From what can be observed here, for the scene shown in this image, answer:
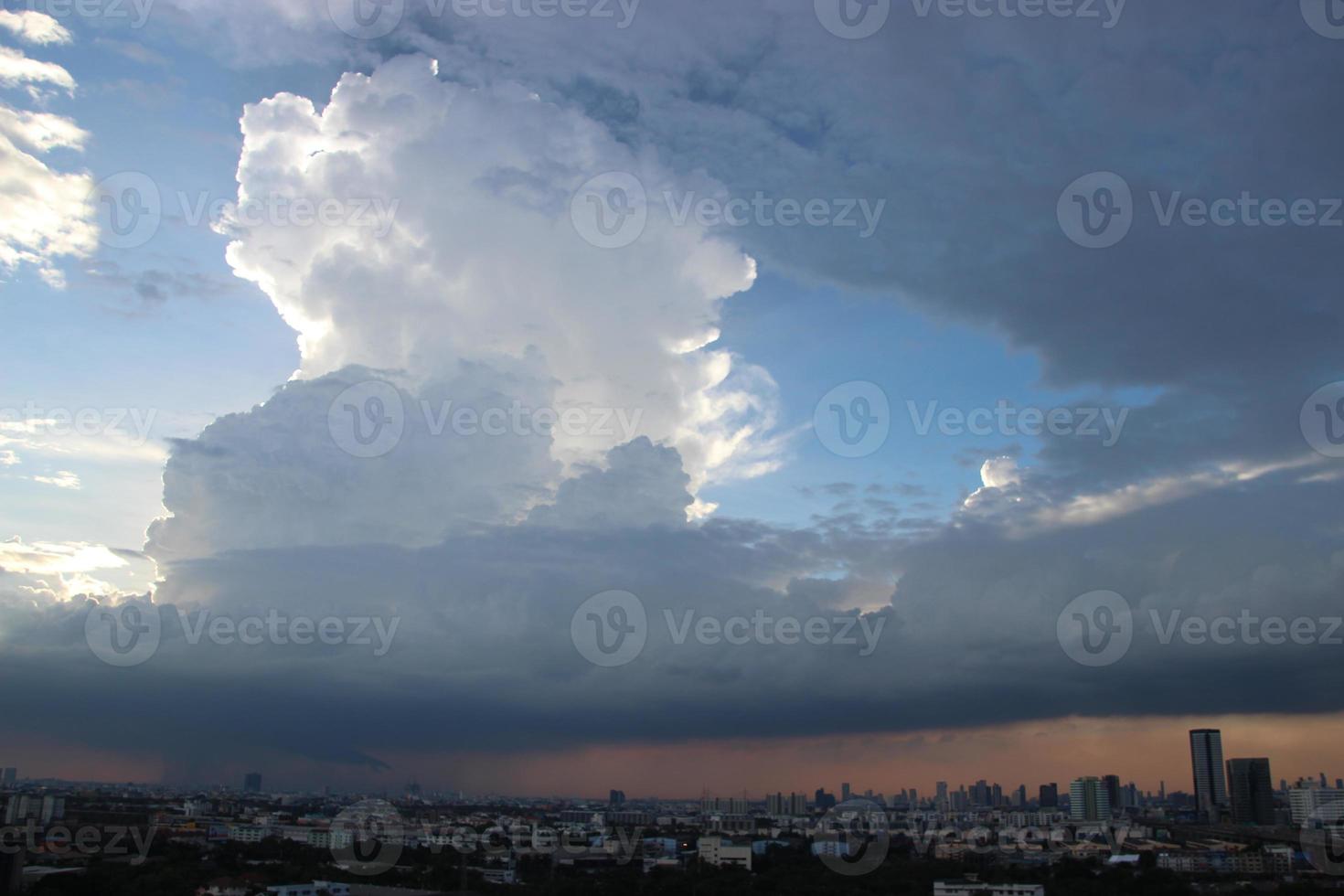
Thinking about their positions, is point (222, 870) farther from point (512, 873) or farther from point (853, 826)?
point (853, 826)

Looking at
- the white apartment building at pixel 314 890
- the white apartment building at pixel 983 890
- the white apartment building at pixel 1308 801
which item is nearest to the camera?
the white apartment building at pixel 314 890

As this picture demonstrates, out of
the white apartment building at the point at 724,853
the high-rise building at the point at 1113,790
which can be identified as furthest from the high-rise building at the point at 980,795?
the white apartment building at the point at 724,853

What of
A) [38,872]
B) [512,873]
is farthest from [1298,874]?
[38,872]

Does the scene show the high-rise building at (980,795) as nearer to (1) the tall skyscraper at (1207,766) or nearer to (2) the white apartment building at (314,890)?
(1) the tall skyscraper at (1207,766)

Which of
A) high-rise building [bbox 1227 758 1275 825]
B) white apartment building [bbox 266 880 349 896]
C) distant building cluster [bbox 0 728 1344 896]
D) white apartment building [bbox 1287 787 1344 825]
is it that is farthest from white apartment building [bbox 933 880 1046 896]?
high-rise building [bbox 1227 758 1275 825]

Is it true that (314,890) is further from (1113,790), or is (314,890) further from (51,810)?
(1113,790)
